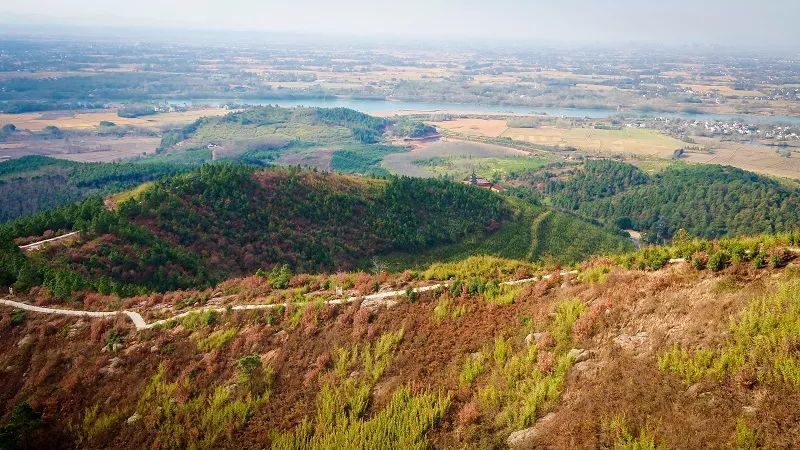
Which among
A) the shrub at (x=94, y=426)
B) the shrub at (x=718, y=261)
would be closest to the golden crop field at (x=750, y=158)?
the shrub at (x=718, y=261)

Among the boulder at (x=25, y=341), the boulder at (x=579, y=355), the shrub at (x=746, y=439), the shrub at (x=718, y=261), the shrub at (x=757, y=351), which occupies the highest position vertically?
the shrub at (x=718, y=261)

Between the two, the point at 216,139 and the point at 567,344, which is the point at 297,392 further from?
the point at 216,139

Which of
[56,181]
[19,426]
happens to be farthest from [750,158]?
[56,181]

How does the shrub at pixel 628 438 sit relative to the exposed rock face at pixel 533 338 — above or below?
above

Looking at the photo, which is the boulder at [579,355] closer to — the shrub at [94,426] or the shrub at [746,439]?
the shrub at [746,439]

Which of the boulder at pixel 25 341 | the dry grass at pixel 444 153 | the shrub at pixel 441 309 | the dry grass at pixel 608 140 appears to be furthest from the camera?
the dry grass at pixel 608 140

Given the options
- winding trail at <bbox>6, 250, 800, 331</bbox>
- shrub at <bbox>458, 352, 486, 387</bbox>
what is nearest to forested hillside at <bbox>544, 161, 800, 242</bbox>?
winding trail at <bbox>6, 250, 800, 331</bbox>

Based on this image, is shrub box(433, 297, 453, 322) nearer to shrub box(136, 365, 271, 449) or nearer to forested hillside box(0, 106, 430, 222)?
shrub box(136, 365, 271, 449)

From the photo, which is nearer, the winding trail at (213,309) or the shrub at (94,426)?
the shrub at (94,426)

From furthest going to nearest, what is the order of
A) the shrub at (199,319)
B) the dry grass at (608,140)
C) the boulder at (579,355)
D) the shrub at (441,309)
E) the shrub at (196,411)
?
the dry grass at (608,140)
the shrub at (199,319)
the shrub at (441,309)
the shrub at (196,411)
the boulder at (579,355)

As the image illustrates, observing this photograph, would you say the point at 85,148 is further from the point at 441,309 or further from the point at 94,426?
the point at 441,309
